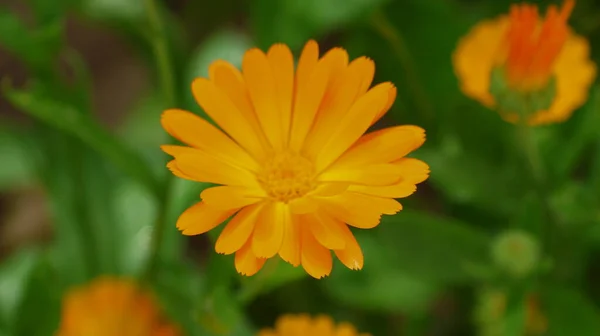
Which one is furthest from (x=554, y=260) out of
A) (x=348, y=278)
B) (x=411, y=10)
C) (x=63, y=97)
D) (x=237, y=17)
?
(x=237, y=17)

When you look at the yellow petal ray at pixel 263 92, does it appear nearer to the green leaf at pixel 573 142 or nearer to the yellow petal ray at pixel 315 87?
the yellow petal ray at pixel 315 87

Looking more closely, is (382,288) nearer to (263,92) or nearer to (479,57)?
(479,57)

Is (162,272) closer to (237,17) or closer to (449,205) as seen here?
(449,205)

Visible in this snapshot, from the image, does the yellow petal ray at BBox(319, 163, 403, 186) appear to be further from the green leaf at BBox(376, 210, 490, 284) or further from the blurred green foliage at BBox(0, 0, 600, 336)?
the green leaf at BBox(376, 210, 490, 284)

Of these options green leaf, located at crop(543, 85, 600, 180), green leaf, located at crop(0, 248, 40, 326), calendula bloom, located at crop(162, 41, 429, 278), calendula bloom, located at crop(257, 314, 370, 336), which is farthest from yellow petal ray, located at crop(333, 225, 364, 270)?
green leaf, located at crop(0, 248, 40, 326)

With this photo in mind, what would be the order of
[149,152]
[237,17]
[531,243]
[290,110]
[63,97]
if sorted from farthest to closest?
[237,17] → [149,152] → [63,97] → [531,243] → [290,110]

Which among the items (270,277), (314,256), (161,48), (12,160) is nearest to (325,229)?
(314,256)

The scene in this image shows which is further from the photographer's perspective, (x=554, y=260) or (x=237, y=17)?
(x=237, y=17)
